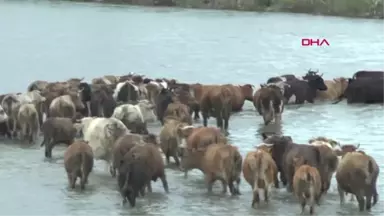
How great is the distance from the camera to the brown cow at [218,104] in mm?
15633

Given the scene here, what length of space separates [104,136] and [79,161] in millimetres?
978

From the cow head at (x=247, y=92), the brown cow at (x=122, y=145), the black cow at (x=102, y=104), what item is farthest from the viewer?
the cow head at (x=247, y=92)

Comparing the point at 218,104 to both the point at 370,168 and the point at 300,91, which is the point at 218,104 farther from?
the point at 370,168

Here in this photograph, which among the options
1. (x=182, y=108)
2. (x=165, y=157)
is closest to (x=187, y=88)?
(x=182, y=108)

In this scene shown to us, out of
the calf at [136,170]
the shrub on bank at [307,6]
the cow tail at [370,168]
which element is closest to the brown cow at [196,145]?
the calf at [136,170]

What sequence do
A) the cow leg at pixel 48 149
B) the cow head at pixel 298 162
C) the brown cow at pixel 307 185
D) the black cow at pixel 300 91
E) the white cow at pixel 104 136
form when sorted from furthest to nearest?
1. the black cow at pixel 300 91
2. the cow leg at pixel 48 149
3. the white cow at pixel 104 136
4. the cow head at pixel 298 162
5. the brown cow at pixel 307 185

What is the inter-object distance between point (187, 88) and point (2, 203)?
6808 millimetres

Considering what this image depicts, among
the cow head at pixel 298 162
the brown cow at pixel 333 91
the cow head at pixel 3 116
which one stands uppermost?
the cow head at pixel 298 162

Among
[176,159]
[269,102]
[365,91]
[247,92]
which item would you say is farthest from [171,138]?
[365,91]

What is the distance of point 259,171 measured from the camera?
10719mm

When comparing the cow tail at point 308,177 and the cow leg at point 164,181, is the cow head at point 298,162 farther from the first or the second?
the cow leg at point 164,181

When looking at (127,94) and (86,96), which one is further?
(127,94)

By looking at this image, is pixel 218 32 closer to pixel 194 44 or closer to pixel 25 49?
pixel 194 44

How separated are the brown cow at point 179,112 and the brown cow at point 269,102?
2026 millimetres
